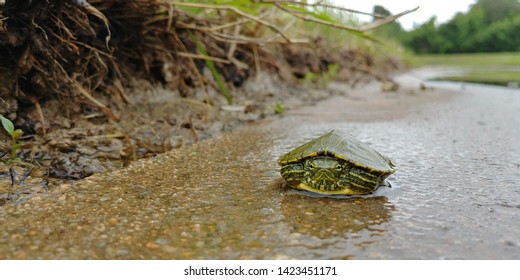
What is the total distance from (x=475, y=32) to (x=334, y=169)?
30.1 metres

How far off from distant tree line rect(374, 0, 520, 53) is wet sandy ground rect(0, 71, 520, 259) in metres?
14.0

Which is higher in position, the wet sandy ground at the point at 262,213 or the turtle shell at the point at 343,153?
the turtle shell at the point at 343,153

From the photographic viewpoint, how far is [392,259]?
45.3 inches

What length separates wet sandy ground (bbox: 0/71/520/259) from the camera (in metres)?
1.19

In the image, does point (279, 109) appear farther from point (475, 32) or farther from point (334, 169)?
point (475, 32)

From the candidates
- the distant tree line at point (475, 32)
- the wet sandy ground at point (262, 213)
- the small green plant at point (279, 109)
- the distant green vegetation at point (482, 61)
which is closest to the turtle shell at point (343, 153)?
the wet sandy ground at point (262, 213)

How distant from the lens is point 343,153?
1656 millimetres

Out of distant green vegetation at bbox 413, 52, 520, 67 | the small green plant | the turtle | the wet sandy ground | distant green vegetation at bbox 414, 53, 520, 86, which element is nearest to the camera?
the wet sandy ground

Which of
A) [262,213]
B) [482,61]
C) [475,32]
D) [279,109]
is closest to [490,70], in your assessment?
[482,61]

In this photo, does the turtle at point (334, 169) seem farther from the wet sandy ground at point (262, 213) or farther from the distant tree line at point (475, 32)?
the distant tree line at point (475, 32)

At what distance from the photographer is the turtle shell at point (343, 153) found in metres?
1.63

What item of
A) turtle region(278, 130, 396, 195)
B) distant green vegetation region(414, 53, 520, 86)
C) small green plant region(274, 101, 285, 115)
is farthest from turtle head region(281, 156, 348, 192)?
distant green vegetation region(414, 53, 520, 86)

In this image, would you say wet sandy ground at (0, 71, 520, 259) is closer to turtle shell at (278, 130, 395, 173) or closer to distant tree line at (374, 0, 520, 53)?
turtle shell at (278, 130, 395, 173)

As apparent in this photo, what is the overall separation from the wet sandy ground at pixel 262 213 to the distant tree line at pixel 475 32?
14.0 meters
